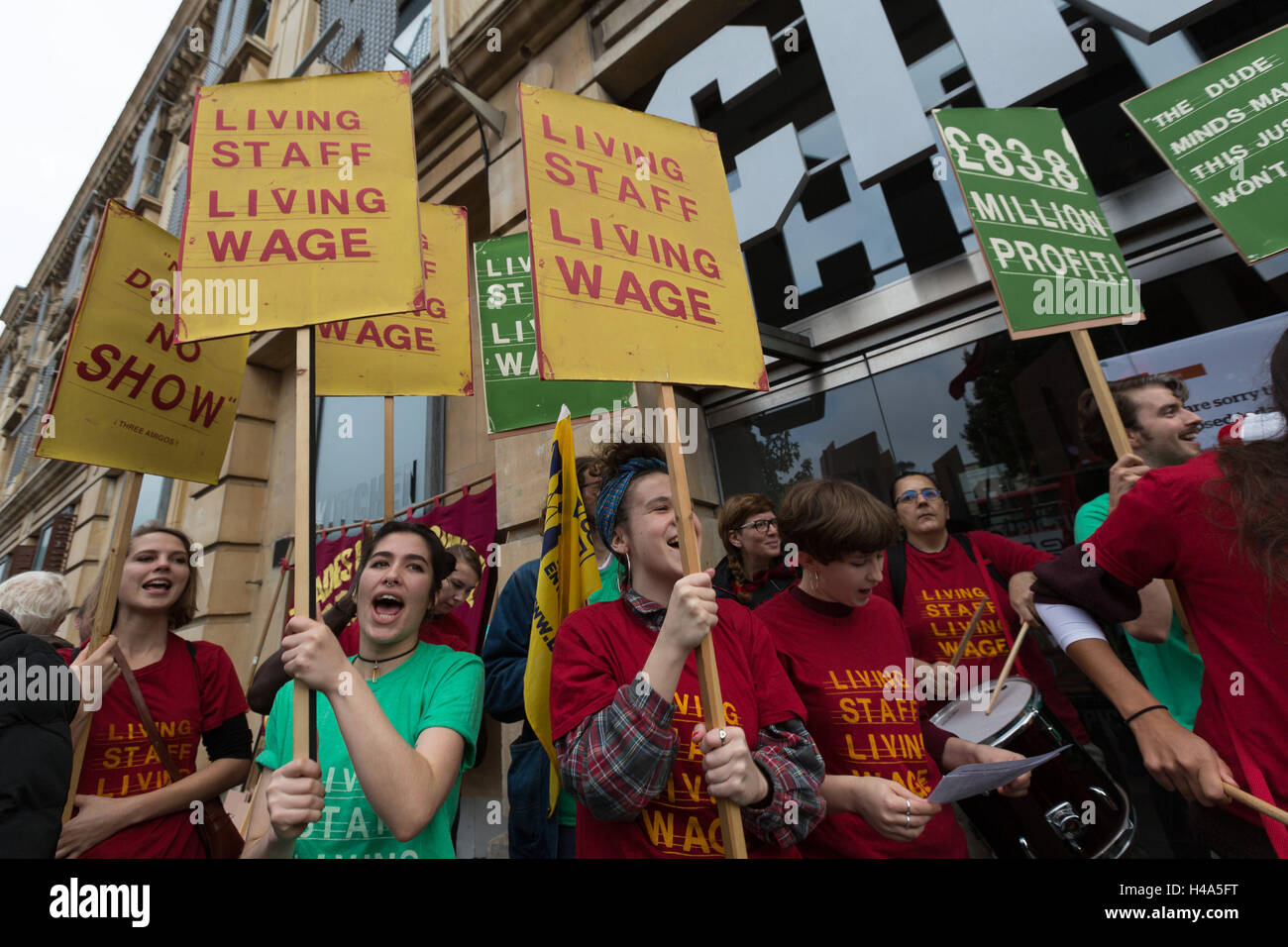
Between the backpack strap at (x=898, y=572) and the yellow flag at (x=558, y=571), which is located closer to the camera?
the yellow flag at (x=558, y=571)


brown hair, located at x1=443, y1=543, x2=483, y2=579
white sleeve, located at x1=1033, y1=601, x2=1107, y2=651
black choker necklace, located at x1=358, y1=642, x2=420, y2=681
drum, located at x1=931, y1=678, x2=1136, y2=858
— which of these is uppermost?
brown hair, located at x1=443, y1=543, x2=483, y2=579

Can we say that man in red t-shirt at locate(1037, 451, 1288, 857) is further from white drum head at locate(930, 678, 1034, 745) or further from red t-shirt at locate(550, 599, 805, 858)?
red t-shirt at locate(550, 599, 805, 858)

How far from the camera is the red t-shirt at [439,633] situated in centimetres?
266

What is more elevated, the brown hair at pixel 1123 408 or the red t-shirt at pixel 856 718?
the brown hair at pixel 1123 408

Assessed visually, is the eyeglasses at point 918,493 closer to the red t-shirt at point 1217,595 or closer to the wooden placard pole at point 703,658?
the red t-shirt at point 1217,595

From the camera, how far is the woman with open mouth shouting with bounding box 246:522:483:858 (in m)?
1.38

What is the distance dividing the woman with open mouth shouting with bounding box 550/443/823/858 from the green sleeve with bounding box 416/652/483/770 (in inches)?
15.5

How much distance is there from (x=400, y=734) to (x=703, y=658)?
0.86 m

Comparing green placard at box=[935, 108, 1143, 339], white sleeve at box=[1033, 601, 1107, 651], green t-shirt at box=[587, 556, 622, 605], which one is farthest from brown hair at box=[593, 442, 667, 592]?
green placard at box=[935, 108, 1143, 339]

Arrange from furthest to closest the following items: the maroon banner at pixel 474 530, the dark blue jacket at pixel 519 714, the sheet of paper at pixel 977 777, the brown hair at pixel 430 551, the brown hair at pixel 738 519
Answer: the maroon banner at pixel 474 530, the brown hair at pixel 738 519, the dark blue jacket at pixel 519 714, the brown hair at pixel 430 551, the sheet of paper at pixel 977 777

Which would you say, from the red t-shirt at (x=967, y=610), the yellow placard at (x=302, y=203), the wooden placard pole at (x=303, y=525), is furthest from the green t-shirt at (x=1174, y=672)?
the yellow placard at (x=302, y=203)

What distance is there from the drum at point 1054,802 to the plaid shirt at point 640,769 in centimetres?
83
